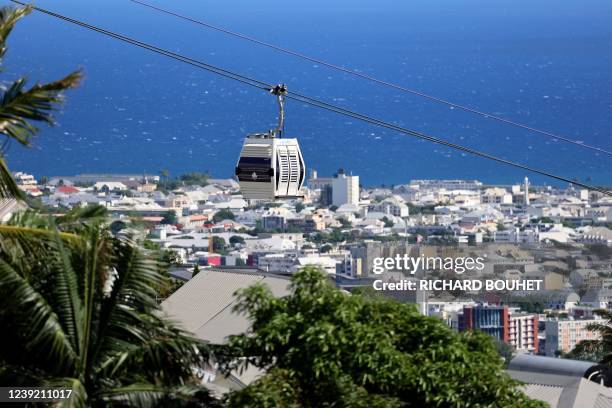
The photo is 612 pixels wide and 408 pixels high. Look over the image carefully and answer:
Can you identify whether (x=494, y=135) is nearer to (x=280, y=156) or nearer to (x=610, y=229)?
(x=610, y=229)

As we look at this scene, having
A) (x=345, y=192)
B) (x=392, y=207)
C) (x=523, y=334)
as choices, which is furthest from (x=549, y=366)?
(x=345, y=192)

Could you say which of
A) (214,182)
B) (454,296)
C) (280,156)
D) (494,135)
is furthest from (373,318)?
(494,135)

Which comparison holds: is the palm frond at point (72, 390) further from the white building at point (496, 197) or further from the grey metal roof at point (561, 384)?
the white building at point (496, 197)

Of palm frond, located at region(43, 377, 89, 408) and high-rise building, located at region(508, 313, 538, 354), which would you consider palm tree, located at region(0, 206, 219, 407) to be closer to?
palm frond, located at region(43, 377, 89, 408)

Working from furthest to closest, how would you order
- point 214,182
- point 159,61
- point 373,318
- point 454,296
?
1. point 159,61
2. point 214,182
3. point 454,296
4. point 373,318

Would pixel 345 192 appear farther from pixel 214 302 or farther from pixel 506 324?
pixel 214 302
